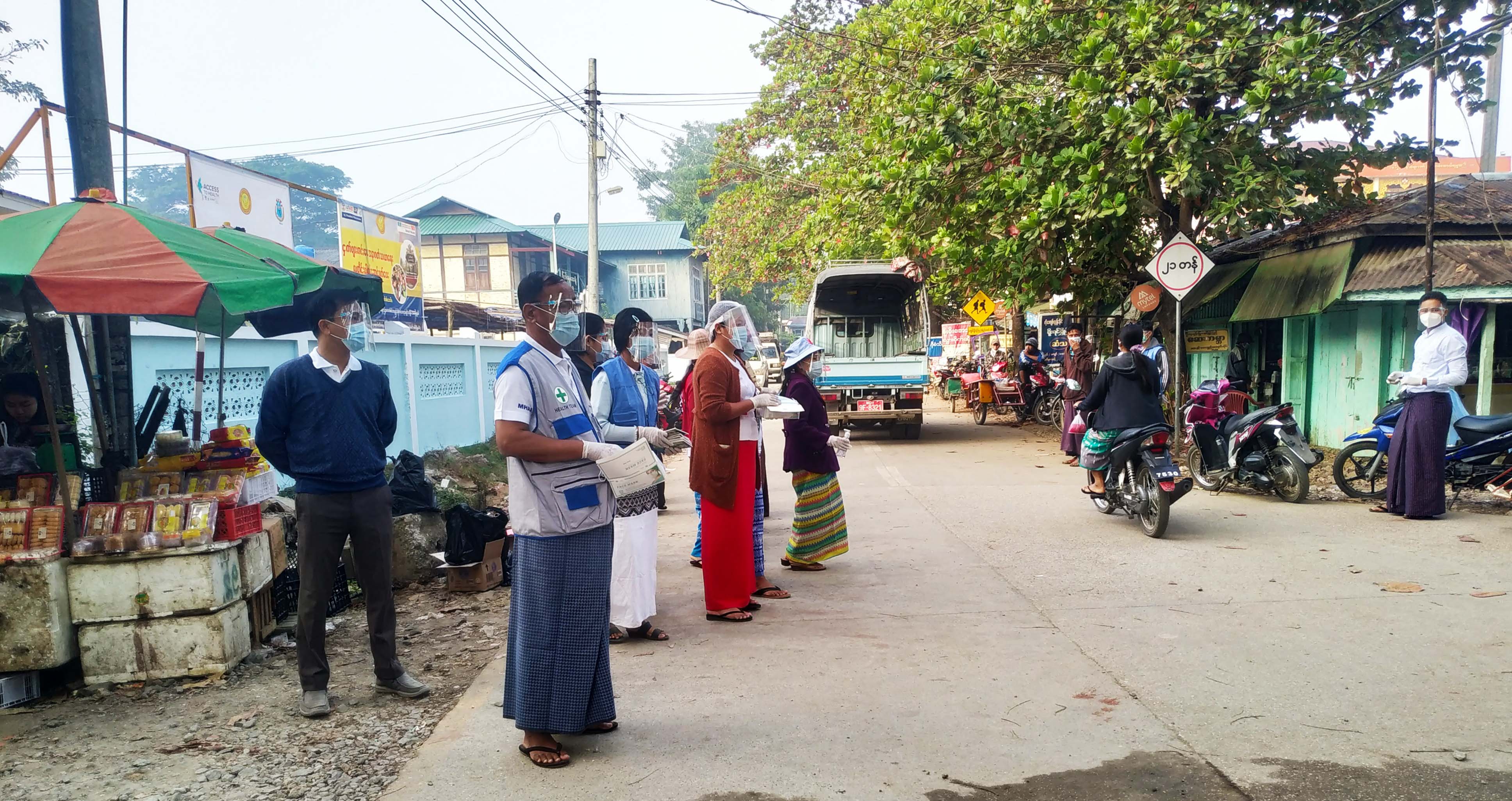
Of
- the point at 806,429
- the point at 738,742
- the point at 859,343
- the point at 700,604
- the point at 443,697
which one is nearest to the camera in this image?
the point at 738,742

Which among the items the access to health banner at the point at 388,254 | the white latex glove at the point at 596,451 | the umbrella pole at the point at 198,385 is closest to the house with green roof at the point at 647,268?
the access to health banner at the point at 388,254

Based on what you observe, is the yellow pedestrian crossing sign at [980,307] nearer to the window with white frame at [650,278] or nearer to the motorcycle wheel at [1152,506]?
the motorcycle wheel at [1152,506]

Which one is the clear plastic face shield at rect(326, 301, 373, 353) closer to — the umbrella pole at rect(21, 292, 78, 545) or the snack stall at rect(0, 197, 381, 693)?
the snack stall at rect(0, 197, 381, 693)

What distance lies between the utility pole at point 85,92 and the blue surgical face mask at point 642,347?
309cm

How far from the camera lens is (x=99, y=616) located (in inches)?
180

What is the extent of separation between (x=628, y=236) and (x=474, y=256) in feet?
37.4

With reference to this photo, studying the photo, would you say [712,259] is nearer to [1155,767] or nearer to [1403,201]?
[1403,201]

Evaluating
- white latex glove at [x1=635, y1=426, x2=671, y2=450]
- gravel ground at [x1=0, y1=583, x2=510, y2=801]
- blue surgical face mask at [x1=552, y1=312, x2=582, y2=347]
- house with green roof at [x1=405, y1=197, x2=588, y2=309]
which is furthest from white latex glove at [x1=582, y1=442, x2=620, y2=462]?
house with green roof at [x1=405, y1=197, x2=588, y2=309]

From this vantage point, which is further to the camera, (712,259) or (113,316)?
(712,259)

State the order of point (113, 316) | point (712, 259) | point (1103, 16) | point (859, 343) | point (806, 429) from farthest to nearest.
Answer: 1. point (712, 259)
2. point (859, 343)
3. point (1103, 16)
4. point (806, 429)
5. point (113, 316)

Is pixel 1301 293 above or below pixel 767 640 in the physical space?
above

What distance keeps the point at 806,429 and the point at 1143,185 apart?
8.11 metres

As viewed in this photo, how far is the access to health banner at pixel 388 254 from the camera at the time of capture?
1312cm

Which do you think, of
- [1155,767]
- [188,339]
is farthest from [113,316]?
[1155,767]
